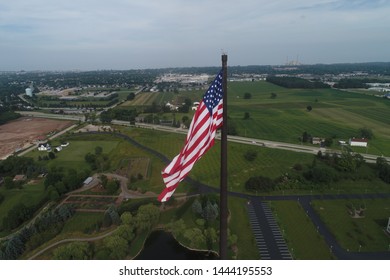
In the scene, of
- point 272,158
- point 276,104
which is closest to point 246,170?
point 272,158

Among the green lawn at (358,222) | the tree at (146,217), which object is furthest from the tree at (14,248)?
the green lawn at (358,222)

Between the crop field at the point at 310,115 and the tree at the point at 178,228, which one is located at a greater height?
the crop field at the point at 310,115

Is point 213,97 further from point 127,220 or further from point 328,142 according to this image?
point 328,142

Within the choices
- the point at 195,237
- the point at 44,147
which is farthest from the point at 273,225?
the point at 44,147

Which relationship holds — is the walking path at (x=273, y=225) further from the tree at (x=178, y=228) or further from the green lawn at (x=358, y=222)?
the tree at (x=178, y=228)

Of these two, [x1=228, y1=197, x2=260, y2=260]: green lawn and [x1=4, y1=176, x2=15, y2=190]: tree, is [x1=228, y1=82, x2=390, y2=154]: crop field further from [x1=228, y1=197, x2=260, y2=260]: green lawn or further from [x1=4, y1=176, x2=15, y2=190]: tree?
[x1=4, y1=176, x2=15, y2=190]: tree

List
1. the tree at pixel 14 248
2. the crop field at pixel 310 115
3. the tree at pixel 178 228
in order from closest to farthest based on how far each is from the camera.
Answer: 1. the tree at pixel 14 248
2. the tree at pixel 178 228
3. the crop field at pixel 310 115

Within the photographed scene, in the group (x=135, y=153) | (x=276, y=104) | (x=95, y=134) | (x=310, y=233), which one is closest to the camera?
(x=310, y=233)

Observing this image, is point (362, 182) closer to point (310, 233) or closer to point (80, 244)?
point (310, 233)
